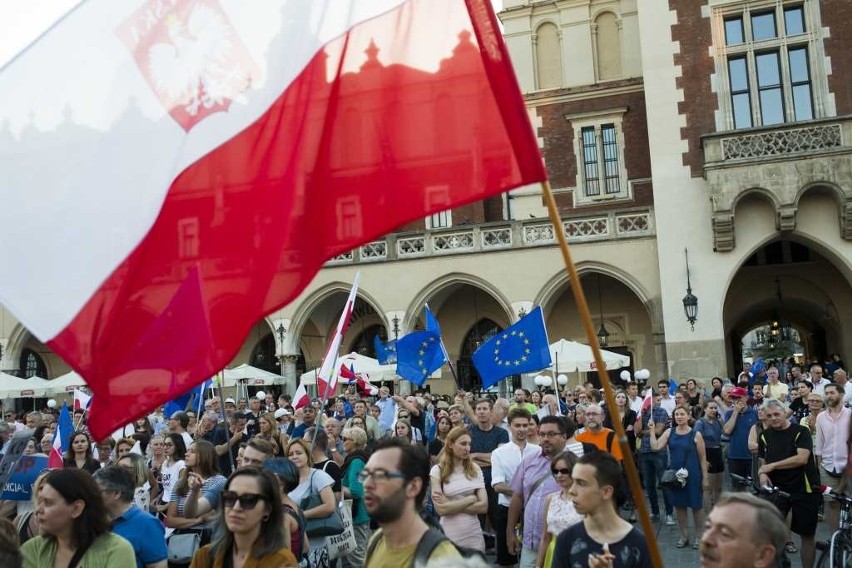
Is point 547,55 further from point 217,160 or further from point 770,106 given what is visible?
point 217,160

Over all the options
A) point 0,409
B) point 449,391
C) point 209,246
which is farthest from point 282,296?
point 0,409

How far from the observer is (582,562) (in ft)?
12.6

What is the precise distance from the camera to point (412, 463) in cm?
351

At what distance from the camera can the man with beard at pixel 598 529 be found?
379 cm

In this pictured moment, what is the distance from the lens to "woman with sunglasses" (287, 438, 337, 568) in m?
6.09

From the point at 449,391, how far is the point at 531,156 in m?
22.5

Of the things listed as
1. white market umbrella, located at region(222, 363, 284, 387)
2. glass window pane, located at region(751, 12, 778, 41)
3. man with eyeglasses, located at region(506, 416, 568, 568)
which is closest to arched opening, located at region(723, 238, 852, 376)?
glass window pane, located at region(751, 12, 778, 41)

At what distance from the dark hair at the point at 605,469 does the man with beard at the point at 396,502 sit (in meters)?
0.93

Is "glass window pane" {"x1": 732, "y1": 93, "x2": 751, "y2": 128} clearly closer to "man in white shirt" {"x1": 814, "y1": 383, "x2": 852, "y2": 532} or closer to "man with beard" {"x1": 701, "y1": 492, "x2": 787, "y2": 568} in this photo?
"man in white shirt" {"x1": 814, "y1": 383, "x2": 852, "y2": 532}

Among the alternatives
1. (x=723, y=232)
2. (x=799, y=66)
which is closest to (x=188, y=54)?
(x=723, y=232)

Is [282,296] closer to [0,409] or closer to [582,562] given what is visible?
[582,562]

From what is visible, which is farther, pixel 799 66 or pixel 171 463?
pixel 799 66

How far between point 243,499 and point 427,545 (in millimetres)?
897

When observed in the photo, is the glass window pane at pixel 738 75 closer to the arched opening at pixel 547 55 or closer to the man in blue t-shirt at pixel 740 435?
the arched opening at pixel 547 55
